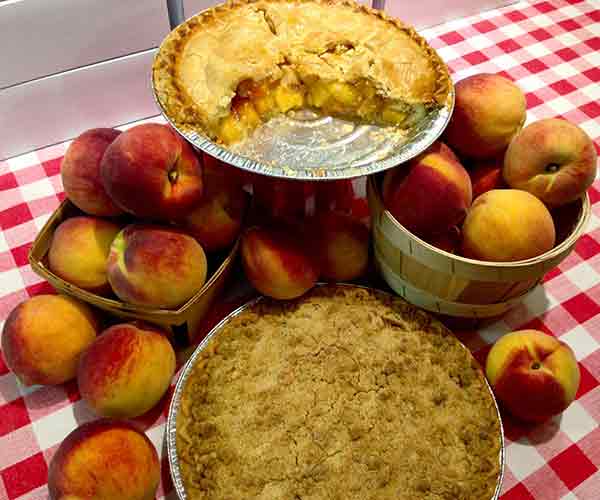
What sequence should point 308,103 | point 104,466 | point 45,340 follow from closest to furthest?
point 104,466 < point 45,340 < point 308,103

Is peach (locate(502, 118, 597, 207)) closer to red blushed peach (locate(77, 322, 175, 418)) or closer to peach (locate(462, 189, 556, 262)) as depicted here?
peach (locate(462, 189, 556, 262))

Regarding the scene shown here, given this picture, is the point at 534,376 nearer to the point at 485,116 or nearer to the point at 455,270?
the point at 455,270

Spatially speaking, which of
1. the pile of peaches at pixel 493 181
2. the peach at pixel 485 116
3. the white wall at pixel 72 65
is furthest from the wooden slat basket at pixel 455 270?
the white wall at pixel 72 65

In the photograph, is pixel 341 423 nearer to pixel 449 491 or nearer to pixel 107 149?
pixel 449 491

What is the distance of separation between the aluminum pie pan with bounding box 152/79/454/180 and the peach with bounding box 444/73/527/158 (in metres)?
0.03

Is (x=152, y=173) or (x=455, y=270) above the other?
(x=152, y=173)

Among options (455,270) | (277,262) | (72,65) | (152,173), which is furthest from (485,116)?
(72,65)

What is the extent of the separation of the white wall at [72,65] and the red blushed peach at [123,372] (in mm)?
532

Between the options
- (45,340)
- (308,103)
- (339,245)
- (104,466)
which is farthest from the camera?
(308,103)

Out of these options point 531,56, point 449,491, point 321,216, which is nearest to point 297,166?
point 321,216

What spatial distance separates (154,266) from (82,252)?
0.11 meters

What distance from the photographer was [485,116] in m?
0.81

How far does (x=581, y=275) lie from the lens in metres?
0.95

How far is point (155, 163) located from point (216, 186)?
0.10 metres
